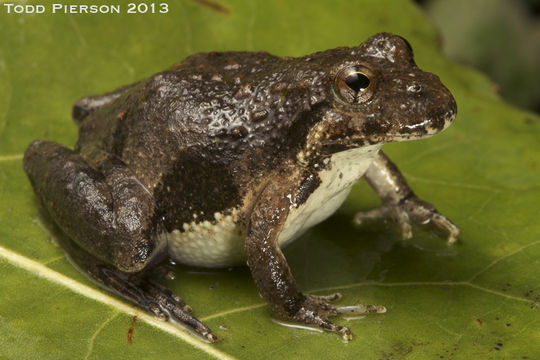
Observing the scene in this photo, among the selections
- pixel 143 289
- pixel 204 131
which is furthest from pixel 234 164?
pixel 143 289

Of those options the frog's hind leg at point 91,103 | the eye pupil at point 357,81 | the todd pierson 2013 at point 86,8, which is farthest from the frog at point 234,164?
the todd pierson 2013 at point 86,8

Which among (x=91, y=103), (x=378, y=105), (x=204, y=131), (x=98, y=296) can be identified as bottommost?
(x=98, y=296)

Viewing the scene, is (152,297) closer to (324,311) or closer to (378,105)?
(324,311)

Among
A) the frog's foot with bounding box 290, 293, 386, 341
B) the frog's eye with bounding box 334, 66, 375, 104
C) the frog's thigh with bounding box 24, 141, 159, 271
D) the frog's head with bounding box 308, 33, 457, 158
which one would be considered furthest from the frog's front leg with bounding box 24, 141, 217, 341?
the frog's eye with bounding box 334, 66, 375, 104

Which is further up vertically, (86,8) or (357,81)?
(357,81)

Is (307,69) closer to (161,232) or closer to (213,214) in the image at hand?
(213,214)

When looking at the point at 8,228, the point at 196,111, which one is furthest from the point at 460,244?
the point at 8,228

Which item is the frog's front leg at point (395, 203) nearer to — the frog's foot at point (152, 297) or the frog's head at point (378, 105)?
the frog's head at point (378, 105)

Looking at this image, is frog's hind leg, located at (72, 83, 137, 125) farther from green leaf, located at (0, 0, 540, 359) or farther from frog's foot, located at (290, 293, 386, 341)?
frog's foot, located at (290, 293, 386, 341)
